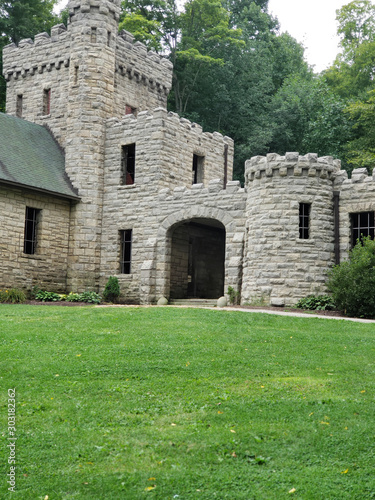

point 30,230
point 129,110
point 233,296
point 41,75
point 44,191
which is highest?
point 41,75

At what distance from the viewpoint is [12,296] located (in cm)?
2028

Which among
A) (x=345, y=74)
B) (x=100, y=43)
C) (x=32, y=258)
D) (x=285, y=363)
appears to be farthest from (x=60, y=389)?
(x=345, y=74)

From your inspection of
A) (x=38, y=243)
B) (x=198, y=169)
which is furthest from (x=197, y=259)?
(x=38, y=243)

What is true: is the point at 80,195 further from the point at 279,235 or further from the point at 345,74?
the point at 345,74

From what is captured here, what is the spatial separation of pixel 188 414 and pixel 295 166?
41.6 feet

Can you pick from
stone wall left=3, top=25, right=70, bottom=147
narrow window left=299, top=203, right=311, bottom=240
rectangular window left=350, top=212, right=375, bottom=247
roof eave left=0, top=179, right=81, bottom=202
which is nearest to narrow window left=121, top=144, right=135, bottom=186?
roof eave left=0, top=179, right=81, bottom=202

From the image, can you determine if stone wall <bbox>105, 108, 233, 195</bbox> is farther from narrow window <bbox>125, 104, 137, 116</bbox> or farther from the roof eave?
narrow window <bbox>125, 104, 137, 116</bbox>

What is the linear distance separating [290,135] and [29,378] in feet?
94.2

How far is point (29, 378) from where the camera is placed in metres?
8.44

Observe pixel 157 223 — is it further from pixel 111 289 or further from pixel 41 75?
pixel 41 75

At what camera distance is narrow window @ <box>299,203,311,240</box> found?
61.4ft

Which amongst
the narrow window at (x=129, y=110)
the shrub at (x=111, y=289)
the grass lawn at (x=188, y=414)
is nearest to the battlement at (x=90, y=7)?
the narrow window at (x=129, y=110)

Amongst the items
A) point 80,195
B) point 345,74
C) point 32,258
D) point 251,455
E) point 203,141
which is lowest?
point 251,455

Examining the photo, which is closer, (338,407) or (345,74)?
(338,407)
